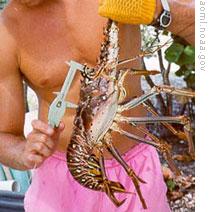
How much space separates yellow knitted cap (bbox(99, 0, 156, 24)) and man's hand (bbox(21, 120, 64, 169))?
15cm

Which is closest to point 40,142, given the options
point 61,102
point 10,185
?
point 61,102

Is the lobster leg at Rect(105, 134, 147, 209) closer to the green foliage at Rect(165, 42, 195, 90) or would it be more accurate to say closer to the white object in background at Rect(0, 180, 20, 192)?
the green foliage at Rect(165, 42, 195, 90)

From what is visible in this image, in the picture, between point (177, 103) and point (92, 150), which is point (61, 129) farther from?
point (177, 103)

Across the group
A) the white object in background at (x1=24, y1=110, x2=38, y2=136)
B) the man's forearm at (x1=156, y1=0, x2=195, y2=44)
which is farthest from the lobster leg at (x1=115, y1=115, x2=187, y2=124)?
the white object in background at (x1=24, y1=110, x2=38, y2=136)

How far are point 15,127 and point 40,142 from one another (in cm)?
10

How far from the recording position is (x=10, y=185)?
119 centimetres

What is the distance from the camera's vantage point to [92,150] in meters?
0.79

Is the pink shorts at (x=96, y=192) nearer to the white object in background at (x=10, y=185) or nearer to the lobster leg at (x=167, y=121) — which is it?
the lobster leg at (x=167, y=121)

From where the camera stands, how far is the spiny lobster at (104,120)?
76 centimetres

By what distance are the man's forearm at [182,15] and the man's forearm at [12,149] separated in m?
0.25

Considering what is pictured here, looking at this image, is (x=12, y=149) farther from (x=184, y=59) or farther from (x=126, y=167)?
(x=184, y=59)

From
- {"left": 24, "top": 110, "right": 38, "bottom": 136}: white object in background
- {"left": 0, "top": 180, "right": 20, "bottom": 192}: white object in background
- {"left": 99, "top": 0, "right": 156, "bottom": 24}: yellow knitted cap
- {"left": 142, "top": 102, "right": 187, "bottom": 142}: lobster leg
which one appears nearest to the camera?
{"left": 99, "top": 0, "right": 156, "bottom": 24}: yellow knitted cap

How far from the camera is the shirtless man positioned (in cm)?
76

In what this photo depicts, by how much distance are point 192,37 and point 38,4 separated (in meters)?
0.18
